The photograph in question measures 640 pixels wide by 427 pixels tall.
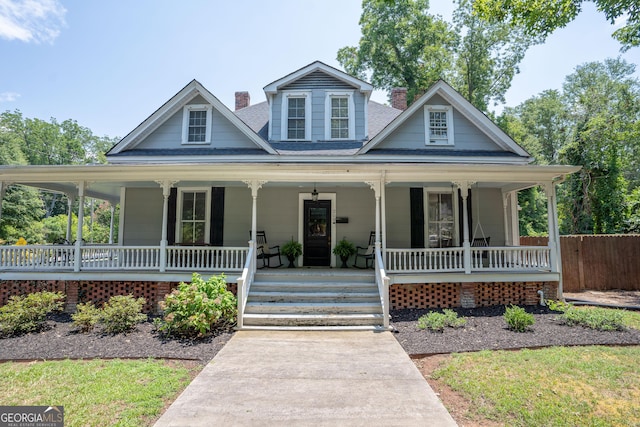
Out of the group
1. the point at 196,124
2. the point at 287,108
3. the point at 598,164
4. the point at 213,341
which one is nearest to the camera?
the point at 213,341

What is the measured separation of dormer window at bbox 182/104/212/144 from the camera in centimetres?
1039

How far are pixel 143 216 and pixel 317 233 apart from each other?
5.30m

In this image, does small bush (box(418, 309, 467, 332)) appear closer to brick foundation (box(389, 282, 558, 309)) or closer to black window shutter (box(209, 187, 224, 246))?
brick foundation (box(389, 282, 558, 309))

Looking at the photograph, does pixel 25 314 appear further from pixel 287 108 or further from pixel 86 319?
pixel 287 108

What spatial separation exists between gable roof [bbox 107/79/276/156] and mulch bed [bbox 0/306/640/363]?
575 cm

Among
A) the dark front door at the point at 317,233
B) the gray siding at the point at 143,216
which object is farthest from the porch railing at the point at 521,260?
the gray siding at the point at 143,216

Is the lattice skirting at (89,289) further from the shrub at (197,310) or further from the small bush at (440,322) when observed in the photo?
the small bush at (440,322)

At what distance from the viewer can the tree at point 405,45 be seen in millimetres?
21469

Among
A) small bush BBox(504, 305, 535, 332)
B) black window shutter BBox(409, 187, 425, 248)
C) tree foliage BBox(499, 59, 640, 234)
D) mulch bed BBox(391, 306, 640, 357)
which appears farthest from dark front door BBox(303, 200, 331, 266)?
tree foliage BBox(499, 59, 640, 234)

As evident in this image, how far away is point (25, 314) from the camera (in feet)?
21.1

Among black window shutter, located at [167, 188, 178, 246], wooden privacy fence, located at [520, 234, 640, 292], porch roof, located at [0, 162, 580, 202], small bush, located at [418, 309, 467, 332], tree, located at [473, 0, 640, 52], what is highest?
tree, located at [473, 0, 640, 52]

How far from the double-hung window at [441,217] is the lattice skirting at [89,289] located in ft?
19.4

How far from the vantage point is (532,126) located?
33.2m

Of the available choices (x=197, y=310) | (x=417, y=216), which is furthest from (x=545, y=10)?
(x=197, y=310)
